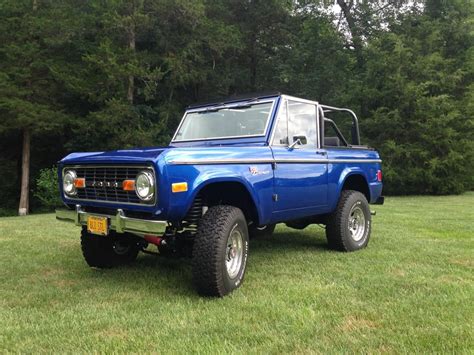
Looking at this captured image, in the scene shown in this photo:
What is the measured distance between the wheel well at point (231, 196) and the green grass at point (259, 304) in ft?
2.38

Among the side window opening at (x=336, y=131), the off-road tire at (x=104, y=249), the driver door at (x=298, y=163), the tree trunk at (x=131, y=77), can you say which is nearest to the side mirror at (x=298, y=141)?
the driver door at (x=298, y=163)

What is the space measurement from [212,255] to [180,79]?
22.2 m

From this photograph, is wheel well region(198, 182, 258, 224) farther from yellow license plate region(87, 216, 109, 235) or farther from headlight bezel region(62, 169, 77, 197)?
headlight bezel region(62, 169, 77, 197)

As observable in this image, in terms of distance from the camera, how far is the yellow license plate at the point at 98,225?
165 inches

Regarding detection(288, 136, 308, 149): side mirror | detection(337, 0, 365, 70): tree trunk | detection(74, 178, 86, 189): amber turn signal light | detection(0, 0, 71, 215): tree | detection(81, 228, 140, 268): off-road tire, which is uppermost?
detection(337, 0, 365, 70): tree trunk

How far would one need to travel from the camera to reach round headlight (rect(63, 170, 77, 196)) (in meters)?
4.65

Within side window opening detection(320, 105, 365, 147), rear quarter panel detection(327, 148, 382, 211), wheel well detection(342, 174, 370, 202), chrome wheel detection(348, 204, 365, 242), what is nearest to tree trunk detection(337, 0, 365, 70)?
side window opening detection(320, 105, 365, 147)

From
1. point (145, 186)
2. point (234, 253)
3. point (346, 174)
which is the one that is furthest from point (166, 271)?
point (346, 174)

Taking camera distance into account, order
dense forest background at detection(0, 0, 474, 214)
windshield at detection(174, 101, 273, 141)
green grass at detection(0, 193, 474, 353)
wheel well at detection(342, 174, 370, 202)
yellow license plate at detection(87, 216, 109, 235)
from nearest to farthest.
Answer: green grass at detection(0, 193, 474, 353), yellow license plate at detection(87, 216, 109, 235), windshield at detection(174, 101, 273, 141), wheel well at detection(342, 174, 370, 202), dense forest background at detection(0, 0, 474, 214)

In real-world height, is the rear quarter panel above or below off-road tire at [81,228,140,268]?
above

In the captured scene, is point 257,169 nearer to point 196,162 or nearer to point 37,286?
point 196,162

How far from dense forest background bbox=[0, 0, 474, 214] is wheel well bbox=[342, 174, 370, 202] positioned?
51.2 ft

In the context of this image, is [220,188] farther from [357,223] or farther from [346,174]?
[357,223]

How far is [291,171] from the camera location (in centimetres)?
514
